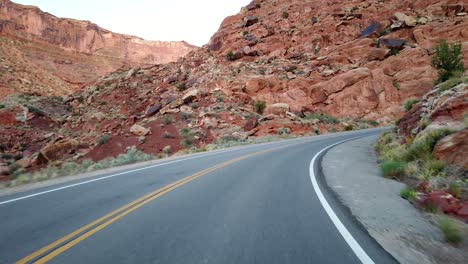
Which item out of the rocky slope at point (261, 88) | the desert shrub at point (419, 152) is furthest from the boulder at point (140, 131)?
the desert shrub at point (419, 152)

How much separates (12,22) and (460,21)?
10397 cm

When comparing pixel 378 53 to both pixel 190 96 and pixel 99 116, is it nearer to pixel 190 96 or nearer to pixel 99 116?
pixel 190 96

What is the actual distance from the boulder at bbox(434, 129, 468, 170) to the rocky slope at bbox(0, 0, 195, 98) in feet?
186

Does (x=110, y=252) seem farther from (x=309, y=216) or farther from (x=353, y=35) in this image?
(x=353, y=35)

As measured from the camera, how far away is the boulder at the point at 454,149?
6.51 metres

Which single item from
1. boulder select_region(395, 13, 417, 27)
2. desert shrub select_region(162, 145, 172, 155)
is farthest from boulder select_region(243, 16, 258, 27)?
desert shrub select_region(162, 145, 172, 155)

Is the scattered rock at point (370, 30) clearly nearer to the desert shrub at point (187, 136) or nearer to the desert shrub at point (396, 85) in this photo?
the desert shrub at point (396, 85)

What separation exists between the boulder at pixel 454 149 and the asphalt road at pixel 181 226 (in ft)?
10.1

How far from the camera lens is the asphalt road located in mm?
3400

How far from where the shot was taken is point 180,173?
9789 mm

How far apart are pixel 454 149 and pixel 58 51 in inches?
3709

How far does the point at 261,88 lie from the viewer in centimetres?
3816

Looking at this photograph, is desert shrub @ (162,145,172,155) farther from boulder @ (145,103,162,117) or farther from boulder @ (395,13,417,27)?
boulder @ (395,13,417,27)

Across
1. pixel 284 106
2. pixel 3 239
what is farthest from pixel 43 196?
pixel 284 106
